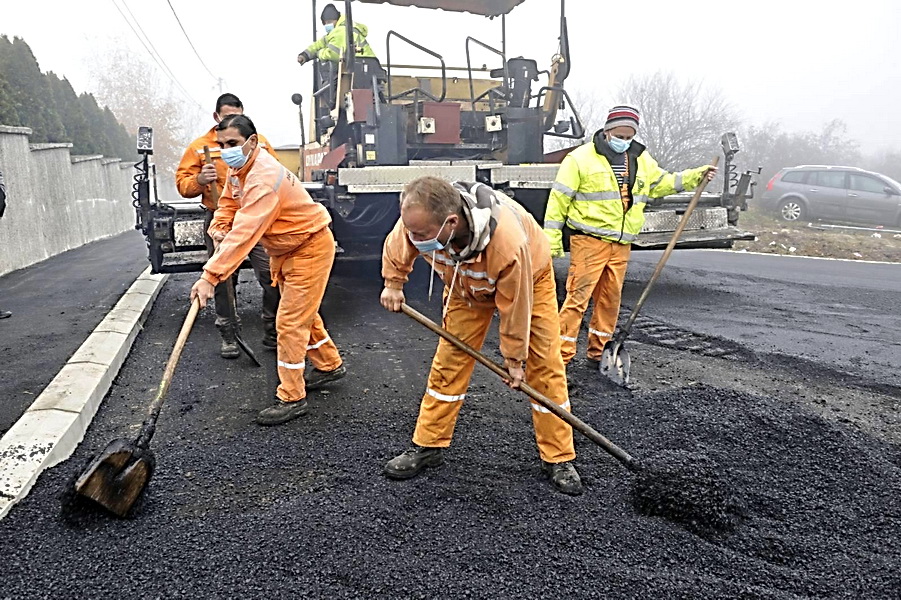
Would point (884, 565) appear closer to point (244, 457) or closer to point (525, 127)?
point (244, 457)

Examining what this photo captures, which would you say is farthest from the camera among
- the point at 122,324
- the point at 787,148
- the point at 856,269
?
the point at 787,148

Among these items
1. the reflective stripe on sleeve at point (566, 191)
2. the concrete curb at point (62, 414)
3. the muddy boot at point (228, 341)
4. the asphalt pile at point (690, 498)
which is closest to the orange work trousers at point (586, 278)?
the reflective stripe on sleeve at point (566, 191)

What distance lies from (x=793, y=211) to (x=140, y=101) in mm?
36754

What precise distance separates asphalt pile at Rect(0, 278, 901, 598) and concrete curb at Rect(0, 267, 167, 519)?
0.28ft

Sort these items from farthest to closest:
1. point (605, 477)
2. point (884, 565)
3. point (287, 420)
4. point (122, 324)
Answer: point (122, 324)
point (287, 420)
point (605, 477)
point (884, 565)

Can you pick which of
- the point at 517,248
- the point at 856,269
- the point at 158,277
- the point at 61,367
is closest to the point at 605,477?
the point at 517,248

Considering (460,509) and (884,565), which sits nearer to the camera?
(884,565)

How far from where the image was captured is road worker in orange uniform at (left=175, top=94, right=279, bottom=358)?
173 inches

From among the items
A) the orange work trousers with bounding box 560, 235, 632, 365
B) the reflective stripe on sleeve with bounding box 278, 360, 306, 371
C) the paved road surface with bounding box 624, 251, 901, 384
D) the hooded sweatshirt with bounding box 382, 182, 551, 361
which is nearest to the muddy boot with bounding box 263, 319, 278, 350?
the reflective stripe on sleeve with bounding box 278, 360, 306, 371

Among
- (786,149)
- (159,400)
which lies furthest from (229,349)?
(786,149)

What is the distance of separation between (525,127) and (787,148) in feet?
70.6

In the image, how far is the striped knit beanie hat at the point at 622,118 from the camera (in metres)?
4.21

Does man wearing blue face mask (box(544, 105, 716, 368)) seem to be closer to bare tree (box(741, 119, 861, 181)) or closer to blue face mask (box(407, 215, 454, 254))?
blue face mask (box(407, 215, 454, 254))

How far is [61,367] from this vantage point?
4.22 meters
